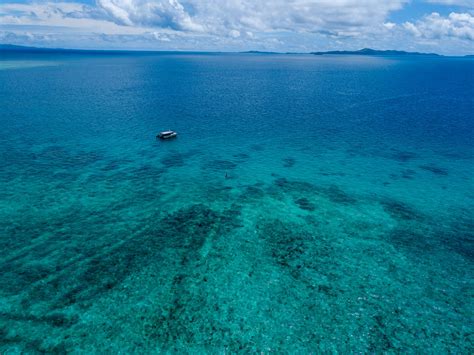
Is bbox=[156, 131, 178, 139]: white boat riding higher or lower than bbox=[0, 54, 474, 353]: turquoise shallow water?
lower

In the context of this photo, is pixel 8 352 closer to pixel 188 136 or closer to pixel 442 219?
pixel 442 219

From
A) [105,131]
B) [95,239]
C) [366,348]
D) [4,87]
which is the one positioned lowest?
[4,87]

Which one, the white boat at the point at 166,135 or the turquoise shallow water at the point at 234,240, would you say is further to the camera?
the white boat at the point at 166,135

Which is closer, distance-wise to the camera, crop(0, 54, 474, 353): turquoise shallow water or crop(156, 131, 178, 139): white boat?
crop(0, 54, 474, 353): turquoise shallow water

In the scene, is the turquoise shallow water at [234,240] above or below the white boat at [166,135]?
above

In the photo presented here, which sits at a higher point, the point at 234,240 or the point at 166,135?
the point at 234,240

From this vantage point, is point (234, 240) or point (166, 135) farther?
point (166, 135)

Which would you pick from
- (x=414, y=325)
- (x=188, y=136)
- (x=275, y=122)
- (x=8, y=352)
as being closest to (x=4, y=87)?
(x=188, y=136)

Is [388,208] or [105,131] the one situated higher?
[388,208]
